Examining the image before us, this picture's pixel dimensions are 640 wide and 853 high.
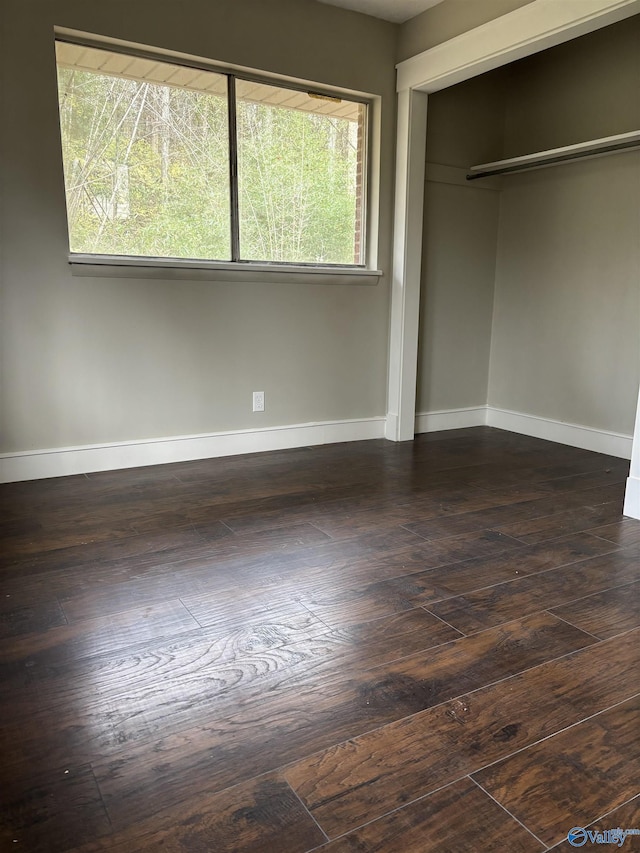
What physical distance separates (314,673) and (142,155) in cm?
282

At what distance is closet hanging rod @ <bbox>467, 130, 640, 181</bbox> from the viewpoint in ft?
11.4

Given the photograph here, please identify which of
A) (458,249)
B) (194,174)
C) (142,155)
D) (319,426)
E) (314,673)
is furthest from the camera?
(458,249)

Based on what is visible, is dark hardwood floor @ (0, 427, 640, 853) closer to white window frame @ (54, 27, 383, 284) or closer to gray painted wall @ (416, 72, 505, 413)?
white window frame @ (54, 27, 383, 284)

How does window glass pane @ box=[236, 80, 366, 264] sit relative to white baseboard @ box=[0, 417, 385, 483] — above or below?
above

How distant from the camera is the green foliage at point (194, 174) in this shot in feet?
10.4

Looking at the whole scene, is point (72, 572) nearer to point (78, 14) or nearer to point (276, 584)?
point (276, 584)

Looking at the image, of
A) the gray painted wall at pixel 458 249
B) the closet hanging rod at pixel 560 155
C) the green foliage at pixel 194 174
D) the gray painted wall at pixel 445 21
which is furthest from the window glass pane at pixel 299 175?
the closet hanging rod at pixel 560 155

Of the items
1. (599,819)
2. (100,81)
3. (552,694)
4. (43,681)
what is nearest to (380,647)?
(552,694)

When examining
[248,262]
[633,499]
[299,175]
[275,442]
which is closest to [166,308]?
[248,262]

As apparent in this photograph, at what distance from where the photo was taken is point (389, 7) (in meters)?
3.64

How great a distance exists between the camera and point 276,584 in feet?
7.07

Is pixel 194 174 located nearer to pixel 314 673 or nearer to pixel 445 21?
pixel 445 21

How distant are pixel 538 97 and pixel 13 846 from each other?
15.9 feet

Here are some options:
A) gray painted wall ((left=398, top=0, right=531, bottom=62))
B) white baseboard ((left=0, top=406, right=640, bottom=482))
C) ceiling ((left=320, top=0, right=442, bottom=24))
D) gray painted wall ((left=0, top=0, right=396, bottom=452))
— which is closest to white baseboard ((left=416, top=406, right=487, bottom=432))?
white baseboard ((left=0, top=406, right=640, bottom=482))
